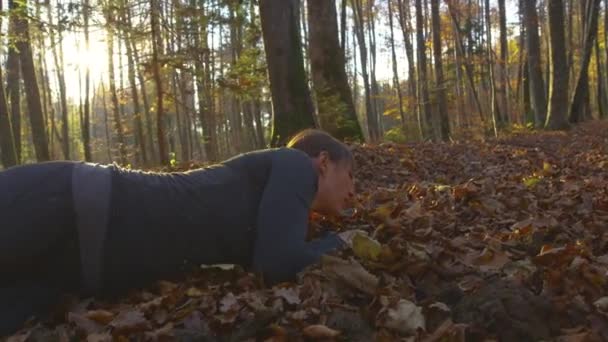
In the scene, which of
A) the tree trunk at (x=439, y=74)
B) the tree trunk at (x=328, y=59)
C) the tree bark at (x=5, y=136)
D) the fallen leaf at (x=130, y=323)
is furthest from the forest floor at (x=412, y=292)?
the tree trunk at (x=439, y=74)

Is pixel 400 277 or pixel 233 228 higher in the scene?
pixel 233 228

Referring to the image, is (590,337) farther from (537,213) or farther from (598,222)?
(537,213)

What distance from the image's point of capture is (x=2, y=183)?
8.44ft

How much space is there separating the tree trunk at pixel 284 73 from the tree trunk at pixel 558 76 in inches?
368

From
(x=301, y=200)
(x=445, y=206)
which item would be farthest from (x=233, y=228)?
(x=445, y=206)

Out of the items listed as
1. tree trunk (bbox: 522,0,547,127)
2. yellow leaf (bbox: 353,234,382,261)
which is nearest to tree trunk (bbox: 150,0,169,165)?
yellow leaf (bbox: 353,234,382,261)

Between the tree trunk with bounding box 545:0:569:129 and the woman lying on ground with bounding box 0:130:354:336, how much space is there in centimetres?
1394

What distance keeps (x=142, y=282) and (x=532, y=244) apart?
6.57ft

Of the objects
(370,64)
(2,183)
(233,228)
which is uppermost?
(370,64)

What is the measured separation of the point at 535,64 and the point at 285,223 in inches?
635

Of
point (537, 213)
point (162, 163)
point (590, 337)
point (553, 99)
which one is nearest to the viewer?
point (590, 337)

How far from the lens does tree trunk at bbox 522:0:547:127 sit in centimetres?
1662

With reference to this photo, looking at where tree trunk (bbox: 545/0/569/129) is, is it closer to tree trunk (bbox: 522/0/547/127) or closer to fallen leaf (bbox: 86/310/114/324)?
tree trunk (bbox: 522/0/547/127)

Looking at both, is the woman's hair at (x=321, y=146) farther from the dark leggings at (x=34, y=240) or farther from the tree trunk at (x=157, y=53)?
the tree trunk at (x=157, y=53)
